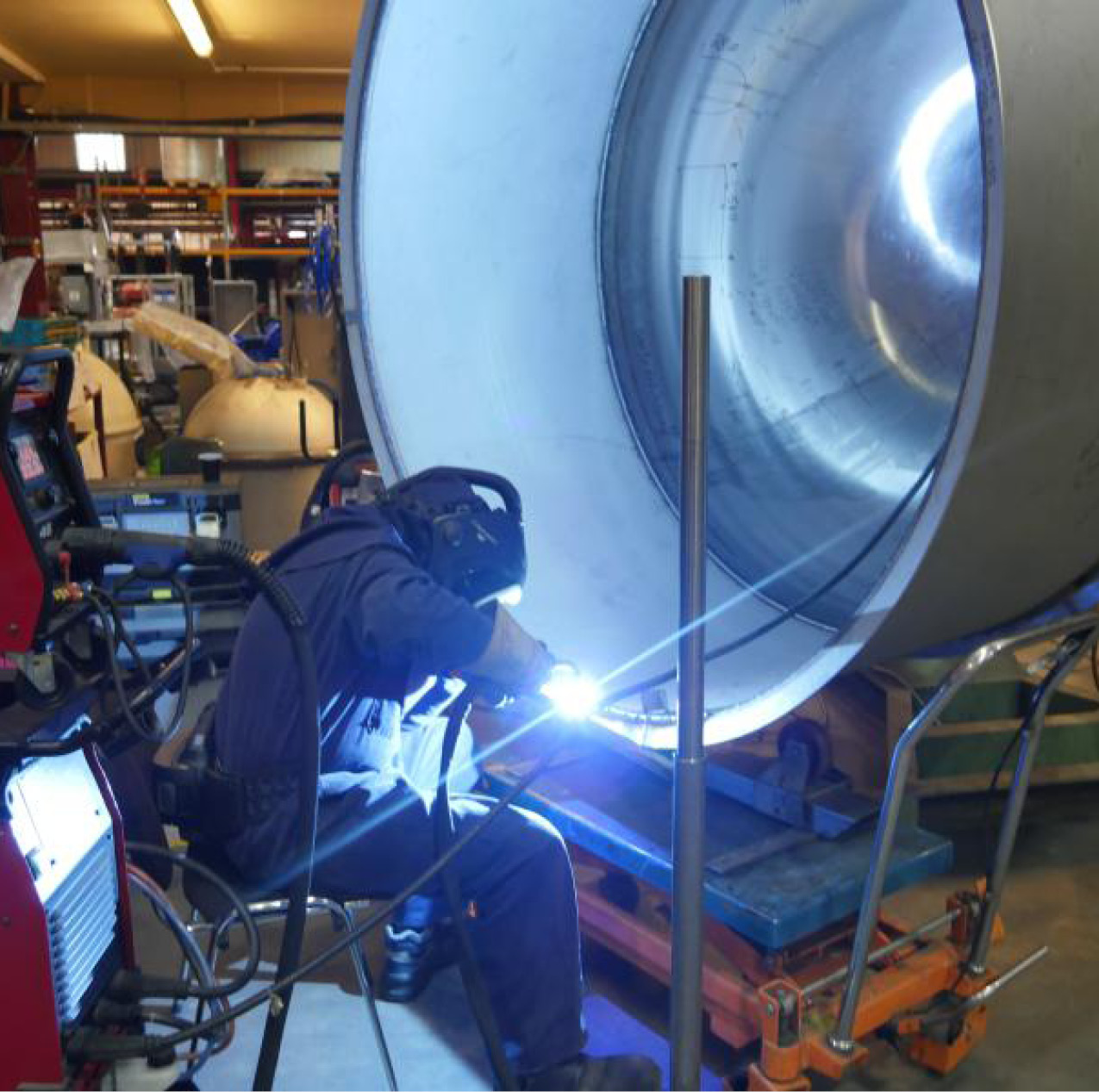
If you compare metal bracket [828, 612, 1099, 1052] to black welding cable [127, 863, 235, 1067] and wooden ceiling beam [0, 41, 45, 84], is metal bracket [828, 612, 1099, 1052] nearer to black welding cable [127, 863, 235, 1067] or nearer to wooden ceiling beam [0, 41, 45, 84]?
black welding cable [127, 863, 235, 1067]

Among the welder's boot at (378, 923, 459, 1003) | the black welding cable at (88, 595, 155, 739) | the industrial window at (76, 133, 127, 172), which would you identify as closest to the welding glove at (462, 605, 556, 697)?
the black welding cable at (88, 595, 155, 739)

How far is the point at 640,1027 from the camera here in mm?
1990

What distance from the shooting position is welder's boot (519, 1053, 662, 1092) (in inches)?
71.4

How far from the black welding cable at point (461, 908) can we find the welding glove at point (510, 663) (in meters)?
0.09

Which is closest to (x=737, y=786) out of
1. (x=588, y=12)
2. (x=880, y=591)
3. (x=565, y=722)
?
(x=565, y=722)

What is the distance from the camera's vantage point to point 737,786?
1889mm

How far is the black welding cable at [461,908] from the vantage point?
1712 mm

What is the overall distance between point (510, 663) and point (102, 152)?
7852mm

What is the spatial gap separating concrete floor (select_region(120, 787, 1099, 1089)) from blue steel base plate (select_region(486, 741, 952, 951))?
350 millimetres

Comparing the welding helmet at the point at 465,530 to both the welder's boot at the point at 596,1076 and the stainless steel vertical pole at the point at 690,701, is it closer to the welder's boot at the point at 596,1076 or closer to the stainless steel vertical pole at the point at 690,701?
the stainless steel vertical pole at the point at 690,701

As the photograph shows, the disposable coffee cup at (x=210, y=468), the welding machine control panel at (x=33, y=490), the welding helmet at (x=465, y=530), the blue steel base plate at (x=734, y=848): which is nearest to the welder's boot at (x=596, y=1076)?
the blue steel base plate at (x=734, y=848)

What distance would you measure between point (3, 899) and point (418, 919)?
87 centimetres

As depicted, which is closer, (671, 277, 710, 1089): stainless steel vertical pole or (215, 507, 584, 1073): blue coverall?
(671, 277, 710, 1089): stainless steel vertical pole

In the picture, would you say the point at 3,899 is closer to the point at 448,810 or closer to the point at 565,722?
the point at 448,810
